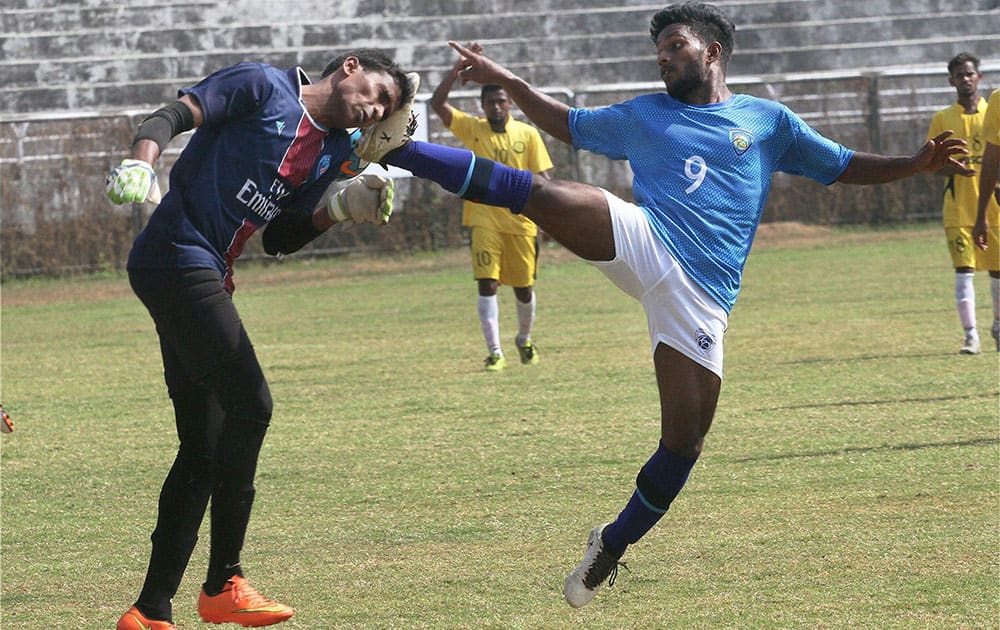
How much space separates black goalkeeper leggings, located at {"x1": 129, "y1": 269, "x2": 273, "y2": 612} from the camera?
A: 5105mm

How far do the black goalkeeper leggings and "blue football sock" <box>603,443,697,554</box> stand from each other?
1.47 m

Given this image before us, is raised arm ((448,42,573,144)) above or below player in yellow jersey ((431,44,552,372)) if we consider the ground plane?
above

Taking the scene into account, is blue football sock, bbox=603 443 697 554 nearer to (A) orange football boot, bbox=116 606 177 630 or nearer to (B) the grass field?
(B) the grass field

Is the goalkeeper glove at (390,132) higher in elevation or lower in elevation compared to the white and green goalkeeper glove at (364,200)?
higher

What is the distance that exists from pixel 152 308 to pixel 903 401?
637 centimetres

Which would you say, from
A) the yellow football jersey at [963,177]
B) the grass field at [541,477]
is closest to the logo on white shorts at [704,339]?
the grass field at [541,477]

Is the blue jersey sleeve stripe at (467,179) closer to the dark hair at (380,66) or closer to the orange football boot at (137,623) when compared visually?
the dark hair at (380,66)

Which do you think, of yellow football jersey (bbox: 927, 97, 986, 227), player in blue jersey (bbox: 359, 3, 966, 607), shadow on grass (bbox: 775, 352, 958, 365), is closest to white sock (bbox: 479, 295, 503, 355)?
shadow on grass (bbox: 775, 352, 958, 365)

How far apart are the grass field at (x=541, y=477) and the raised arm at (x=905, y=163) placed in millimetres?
1639

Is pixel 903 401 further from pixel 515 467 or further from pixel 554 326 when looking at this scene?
pixel 554 326

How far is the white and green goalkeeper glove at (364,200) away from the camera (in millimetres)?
5461

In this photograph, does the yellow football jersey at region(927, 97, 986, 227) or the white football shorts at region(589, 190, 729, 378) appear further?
the yellow football jersey at region(927, 97, 986, 227)

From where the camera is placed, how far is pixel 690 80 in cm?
579

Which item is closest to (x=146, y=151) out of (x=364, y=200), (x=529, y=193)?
→ (x=364, y=200)
